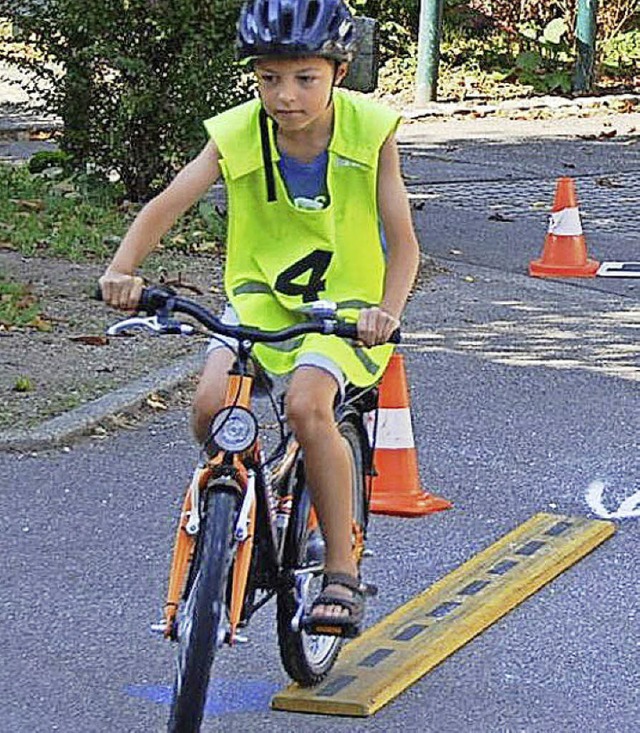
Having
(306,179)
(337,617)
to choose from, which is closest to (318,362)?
(306,179)

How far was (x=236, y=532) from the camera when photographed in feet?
13.0

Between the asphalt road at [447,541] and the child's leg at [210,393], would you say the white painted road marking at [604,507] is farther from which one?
the child's leg at [210,393]

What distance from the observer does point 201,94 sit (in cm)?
1069

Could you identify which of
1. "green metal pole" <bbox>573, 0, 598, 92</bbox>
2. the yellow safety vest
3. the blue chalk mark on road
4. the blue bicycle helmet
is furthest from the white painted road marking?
"green metal pole" <bbox>573, 0, 598, 92</bbox>

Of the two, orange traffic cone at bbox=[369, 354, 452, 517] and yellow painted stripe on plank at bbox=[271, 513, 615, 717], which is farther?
orange traffic cone at bbox=[369, 354, 452, 517]

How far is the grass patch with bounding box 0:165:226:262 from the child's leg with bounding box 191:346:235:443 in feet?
18.9

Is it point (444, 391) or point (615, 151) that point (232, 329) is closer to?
point (444, 391)

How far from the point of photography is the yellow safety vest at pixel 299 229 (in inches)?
174

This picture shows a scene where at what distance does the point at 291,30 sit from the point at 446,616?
1877 millimetres

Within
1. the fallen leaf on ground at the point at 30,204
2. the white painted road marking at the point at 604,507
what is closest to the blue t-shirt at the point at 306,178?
the white painted road marking at the point at 604,507

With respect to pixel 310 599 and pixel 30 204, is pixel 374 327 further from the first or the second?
pixel 30 204

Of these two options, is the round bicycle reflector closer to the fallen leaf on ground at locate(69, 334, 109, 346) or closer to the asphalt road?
the asphalt road

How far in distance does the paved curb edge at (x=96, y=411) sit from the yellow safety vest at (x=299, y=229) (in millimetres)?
Result: 2498

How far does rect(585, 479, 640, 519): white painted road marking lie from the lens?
629 cm
